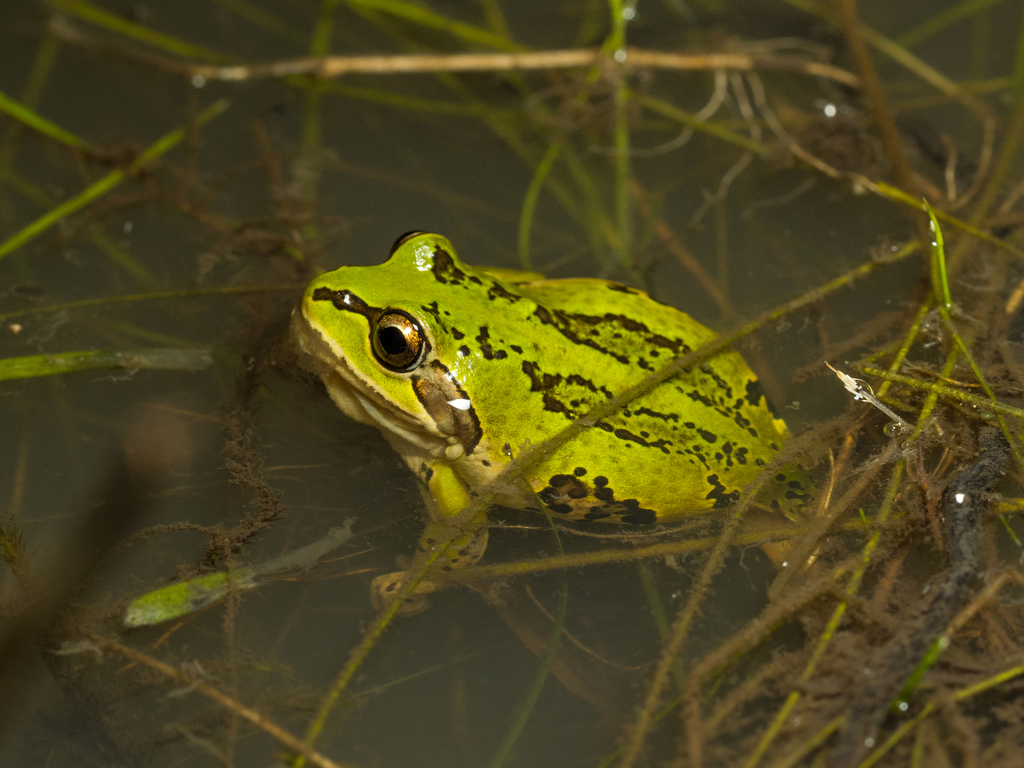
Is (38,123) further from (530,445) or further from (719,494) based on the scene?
(719,494)

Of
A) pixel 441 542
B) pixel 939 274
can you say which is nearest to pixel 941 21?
pixel 939 274

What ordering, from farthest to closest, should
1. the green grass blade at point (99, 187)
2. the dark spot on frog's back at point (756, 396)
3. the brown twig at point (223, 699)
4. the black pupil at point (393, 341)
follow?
the green grass blade at point (99, 187) < the dark spot on frog's back at point (756, 396) < the black pupil at point (393, 341) < the brown twig at point (223, 699)

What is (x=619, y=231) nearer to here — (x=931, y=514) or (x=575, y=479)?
(x=575, y=479)

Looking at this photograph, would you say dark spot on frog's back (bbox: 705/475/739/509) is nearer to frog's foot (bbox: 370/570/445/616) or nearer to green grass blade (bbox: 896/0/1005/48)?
frog's foot (bbox: 370/570/445/616)

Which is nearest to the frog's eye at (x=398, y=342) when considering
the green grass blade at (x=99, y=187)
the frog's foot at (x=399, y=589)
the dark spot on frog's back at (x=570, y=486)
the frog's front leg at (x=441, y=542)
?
the frog's front leg at (x=441, y=542)

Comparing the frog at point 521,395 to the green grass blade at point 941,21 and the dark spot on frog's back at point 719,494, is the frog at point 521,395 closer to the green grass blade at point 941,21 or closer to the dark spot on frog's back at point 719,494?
the dark spot on frog's back at point 719,494
